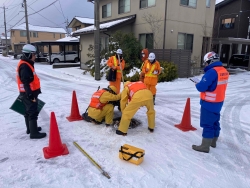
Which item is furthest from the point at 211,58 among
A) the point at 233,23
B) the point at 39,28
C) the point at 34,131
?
the point at 39,28

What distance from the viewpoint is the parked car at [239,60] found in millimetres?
17672

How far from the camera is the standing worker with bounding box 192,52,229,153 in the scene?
329 centimetres

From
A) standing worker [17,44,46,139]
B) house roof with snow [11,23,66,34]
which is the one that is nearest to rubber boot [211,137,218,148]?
standing worker [17,44,46,139]

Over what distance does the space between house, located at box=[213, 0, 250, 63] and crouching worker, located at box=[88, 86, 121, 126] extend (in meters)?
19.4

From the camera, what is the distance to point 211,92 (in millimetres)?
3377

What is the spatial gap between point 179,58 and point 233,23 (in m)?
14.6

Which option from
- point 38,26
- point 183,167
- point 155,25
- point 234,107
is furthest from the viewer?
point 38,26

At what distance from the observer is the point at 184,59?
11922mm

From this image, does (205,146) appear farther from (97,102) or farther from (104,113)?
(97,102)

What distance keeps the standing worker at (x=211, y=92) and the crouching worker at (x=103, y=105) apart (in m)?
1.86

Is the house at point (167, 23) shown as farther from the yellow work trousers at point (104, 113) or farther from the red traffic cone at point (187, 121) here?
the yellow work trousers at point (104, 113)

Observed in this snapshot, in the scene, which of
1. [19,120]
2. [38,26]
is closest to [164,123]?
[19,120]

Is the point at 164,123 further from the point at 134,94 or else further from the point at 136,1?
the point at 136,1

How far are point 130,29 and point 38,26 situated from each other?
160 feet
